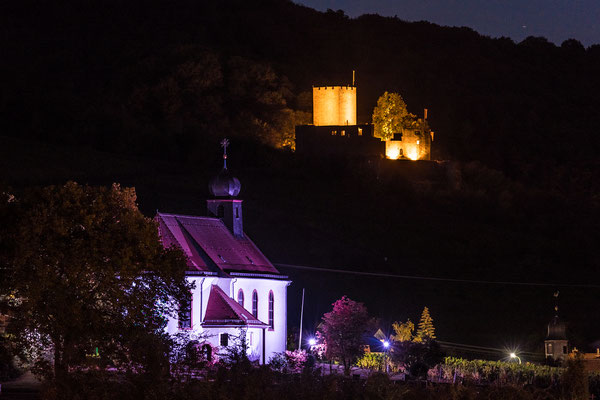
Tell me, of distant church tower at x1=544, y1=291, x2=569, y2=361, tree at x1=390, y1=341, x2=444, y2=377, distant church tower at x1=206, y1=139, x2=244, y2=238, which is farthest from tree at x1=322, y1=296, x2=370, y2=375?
distant church tower at x1=544, y1=291, x2=569, y2=361

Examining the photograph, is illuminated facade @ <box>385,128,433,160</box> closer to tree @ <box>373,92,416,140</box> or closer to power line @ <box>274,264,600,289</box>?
tree @ <box>373,92,416,140</box>

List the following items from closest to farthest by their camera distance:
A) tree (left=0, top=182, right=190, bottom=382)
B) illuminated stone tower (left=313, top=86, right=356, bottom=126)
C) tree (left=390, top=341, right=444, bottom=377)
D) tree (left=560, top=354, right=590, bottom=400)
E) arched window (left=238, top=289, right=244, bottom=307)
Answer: tree (left=0, top=182, right=190, bottom=382)
tree (left=560, top=354, right=590, bottom=400)
tree (left=390, top=341, right=444, bottom=377)
arched window (left=238, top=289, right=244, bottom=307)
illuminated stone tower (left=313, top=86, right=356, bottom=126)

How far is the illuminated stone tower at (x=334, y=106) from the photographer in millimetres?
137750

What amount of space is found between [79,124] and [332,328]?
248 ft

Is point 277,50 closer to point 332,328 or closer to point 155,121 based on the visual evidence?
point 155,121

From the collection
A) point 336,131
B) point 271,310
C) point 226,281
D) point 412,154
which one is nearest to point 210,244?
point 226,281

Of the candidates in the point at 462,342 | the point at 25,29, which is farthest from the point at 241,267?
the point at 25,29

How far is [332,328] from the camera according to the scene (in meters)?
64.2

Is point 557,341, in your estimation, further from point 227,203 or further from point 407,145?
point 407,145

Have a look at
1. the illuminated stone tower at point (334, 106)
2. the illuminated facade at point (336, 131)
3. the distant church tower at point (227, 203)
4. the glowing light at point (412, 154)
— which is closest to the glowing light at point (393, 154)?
the illuminated facade at point (336, 131)

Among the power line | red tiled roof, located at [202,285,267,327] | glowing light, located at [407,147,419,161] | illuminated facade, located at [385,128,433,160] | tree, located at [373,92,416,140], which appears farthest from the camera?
tree, located at [373,92,416,140]

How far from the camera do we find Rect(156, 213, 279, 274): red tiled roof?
60.1m

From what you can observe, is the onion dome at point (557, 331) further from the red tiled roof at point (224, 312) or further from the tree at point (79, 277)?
the tree at point (79, 277)

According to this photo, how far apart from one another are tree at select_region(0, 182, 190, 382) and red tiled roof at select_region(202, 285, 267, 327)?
43.3 feet
